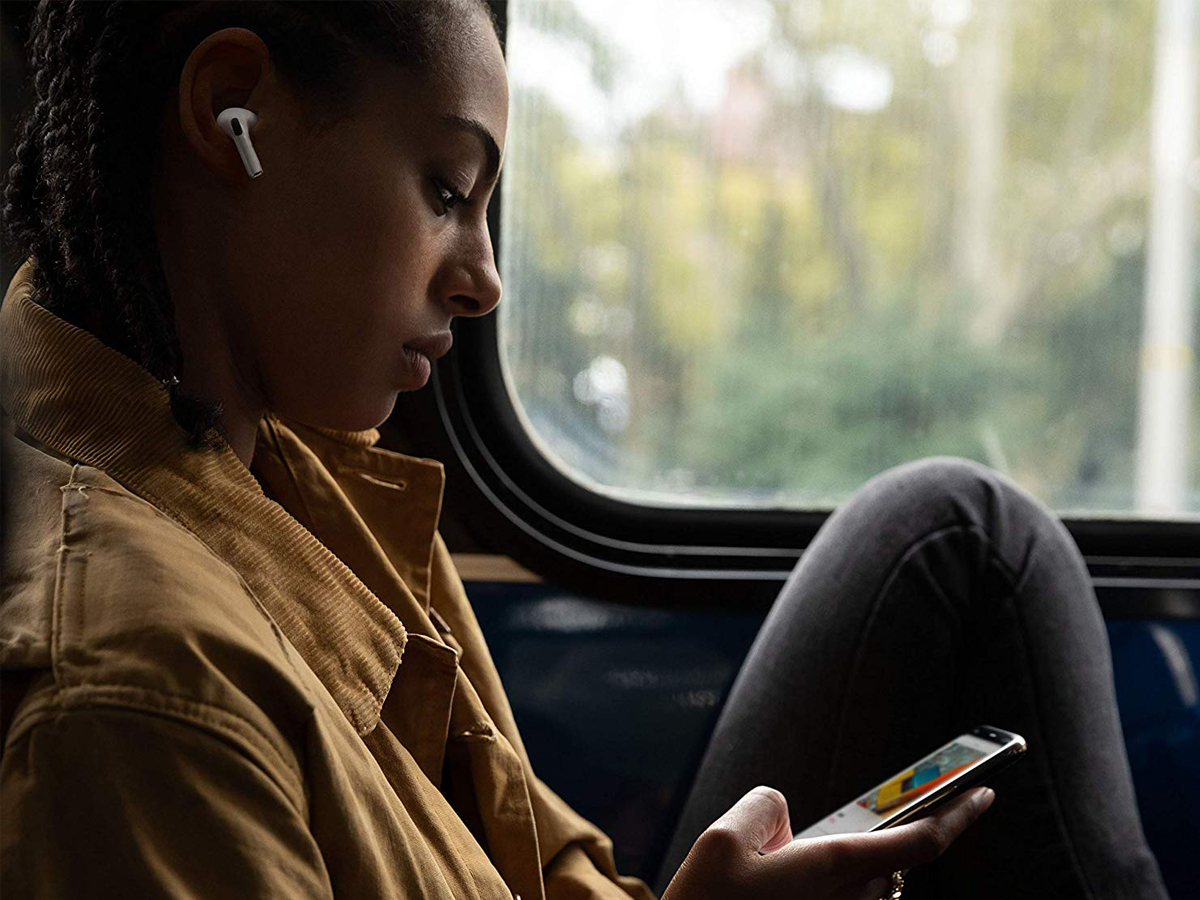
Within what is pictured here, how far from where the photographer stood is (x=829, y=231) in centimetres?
159

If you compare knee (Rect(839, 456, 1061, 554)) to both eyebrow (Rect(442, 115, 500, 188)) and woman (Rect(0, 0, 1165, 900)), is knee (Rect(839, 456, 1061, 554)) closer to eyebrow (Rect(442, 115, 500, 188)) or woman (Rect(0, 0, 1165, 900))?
woman (Rect(0, 0, 1165, 900))

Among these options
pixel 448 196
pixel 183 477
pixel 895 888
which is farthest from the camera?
pixel 895 888

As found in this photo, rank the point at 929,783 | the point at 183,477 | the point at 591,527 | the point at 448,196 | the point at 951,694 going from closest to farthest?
the point at 183,477
the point at 448,196
the point at 929,783
the point at 951,694
the point at 591,527

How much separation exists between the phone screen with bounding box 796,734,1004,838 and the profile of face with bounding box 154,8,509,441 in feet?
1.86

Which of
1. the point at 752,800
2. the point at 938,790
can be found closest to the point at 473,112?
the point at 752,800

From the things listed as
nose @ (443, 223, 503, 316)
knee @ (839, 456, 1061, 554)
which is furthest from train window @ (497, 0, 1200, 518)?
nose @ (443, 223, 503, 316)

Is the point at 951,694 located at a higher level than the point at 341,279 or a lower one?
lower

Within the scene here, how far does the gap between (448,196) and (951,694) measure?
2.59 ft

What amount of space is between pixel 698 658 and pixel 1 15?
1.11m

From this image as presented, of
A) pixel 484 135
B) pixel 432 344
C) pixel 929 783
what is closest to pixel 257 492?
pixel 432 344

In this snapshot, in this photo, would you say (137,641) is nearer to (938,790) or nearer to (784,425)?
(938,790)

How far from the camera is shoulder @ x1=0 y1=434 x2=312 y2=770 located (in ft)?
1.82

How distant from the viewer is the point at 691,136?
61.0 inches

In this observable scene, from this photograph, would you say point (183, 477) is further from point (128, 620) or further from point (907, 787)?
point (907, 787)
